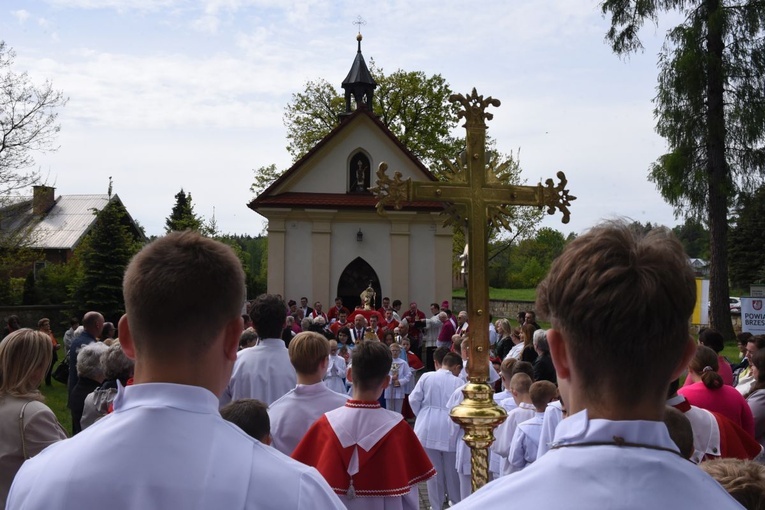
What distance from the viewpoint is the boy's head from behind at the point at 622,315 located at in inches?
62.9

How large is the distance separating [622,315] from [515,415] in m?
5.81

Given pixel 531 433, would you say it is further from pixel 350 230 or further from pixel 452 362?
pixel 350 230

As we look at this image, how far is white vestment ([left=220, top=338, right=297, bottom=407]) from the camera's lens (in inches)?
239

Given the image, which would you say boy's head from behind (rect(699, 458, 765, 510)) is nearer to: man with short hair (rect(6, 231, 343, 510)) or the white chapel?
man with short hair (rect(6, 231, 343, 510))

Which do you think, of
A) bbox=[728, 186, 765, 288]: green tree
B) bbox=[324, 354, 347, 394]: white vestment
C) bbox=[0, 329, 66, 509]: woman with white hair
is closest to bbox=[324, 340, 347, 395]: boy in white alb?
bbox=[324, 354, 347, 394]: white vestment

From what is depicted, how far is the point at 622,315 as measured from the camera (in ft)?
5.21

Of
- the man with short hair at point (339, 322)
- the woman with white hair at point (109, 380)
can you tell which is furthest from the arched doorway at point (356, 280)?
the woman with white hair at point (109, 380)

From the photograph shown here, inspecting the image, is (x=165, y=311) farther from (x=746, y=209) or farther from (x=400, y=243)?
(x=400, y=243)

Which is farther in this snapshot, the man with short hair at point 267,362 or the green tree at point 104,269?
the green tree at point 104,269

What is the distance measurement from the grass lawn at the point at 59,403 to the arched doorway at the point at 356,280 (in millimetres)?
12234

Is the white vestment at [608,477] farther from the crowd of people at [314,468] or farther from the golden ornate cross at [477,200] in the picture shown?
the golden ornate cross at [477,200]

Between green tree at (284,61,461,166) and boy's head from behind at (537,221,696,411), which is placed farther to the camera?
green tree at (284,61,461,166)

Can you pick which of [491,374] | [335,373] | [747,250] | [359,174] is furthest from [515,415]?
[747,250]

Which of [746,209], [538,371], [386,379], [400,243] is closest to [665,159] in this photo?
[746,209]
